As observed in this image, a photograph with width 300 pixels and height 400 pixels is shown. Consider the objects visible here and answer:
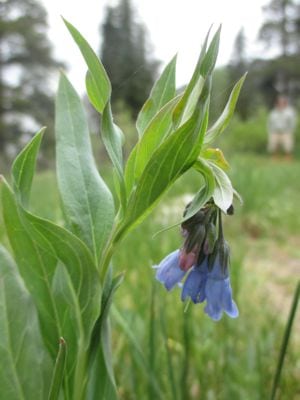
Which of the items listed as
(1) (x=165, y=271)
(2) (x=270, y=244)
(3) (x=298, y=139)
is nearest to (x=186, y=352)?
(1) (x=165, y=271)

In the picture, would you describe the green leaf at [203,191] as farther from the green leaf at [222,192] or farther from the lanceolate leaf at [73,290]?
the lanceolate leaf at [73,290]

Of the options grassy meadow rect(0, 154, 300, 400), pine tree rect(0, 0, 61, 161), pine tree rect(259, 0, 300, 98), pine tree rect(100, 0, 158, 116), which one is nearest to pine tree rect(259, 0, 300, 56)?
pine tree rect(259, 0, 300, 98)

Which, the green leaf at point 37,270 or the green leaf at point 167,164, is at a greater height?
the green leaf at point 167,164

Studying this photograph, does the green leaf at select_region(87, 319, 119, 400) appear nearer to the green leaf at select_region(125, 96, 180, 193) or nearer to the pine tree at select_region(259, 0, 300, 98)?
the green leaf at select_region(125, 96, 180, 193)

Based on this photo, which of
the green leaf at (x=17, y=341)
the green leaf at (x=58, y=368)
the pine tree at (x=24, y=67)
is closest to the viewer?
the green leaf at (x=58, y=368)

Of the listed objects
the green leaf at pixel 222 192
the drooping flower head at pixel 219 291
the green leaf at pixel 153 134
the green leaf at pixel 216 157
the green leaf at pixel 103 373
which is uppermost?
the green leaf at pixel 153 134

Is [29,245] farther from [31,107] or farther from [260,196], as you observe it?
[31,107]

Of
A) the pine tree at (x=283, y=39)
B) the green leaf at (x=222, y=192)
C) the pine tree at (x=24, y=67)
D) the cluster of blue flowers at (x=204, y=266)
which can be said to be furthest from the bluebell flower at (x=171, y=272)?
the pine tree at (x=283, y=39)

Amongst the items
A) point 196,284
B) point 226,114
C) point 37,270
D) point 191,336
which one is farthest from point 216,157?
point 191,336
